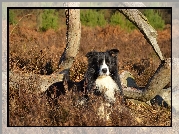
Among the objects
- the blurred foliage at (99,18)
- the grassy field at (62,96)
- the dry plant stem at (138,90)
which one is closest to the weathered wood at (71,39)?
the grassy field at (62,96)

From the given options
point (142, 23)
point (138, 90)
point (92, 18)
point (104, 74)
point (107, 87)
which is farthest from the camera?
point (92, 18)

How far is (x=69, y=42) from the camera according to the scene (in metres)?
8.33

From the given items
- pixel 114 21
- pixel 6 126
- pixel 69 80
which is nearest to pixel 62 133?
pixel 6 126

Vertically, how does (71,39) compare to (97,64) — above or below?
above

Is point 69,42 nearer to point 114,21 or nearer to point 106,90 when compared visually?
point 106,90

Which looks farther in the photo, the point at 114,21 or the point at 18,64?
the point at 114,21

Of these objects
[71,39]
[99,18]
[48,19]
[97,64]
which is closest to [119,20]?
[99,18]

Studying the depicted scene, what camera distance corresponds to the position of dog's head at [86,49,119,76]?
6459 millimetres

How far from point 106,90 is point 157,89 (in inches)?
61.3

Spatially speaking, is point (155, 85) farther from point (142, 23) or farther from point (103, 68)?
point (103, 68)

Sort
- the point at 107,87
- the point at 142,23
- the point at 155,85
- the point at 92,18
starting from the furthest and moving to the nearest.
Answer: the point at 92,18
the point at 155,85
the point at 142,23
the point at 107,87

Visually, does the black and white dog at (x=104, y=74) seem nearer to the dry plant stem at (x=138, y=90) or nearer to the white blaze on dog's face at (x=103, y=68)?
the white blaze on dog's face at (x=103, y=68)

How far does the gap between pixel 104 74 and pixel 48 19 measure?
510 cm

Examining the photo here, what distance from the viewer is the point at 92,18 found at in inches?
544
